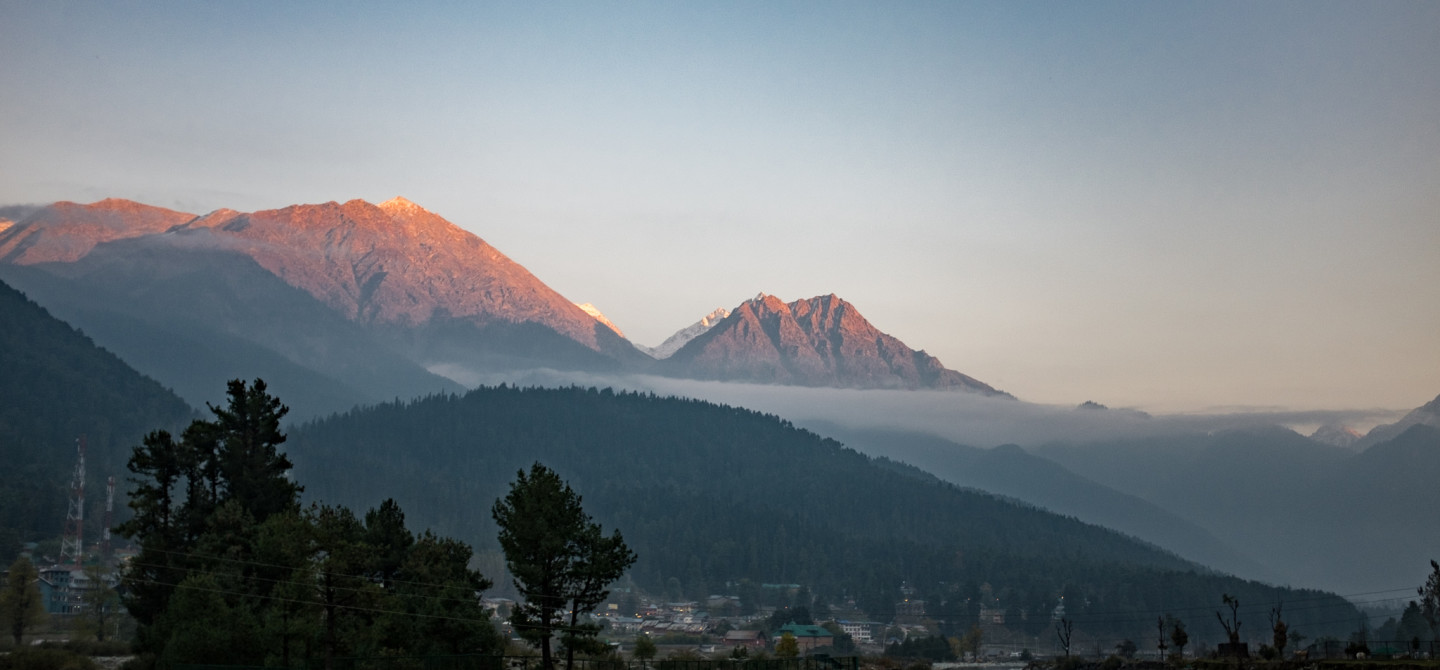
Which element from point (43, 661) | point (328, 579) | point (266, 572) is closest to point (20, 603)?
point (43, 661)

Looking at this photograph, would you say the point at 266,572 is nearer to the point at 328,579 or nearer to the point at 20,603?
the point at 328,579

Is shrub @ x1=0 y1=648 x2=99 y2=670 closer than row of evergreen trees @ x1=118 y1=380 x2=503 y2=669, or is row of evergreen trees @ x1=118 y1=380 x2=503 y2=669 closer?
row of evergreen trees @ x1=118 y1=380 x2=503 y2=669

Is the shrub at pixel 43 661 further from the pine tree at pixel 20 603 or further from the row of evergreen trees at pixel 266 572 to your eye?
the pine tree at pixel 20 603

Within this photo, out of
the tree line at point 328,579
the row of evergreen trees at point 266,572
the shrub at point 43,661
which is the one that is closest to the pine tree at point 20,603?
the row of evergreen trees at point 266,572

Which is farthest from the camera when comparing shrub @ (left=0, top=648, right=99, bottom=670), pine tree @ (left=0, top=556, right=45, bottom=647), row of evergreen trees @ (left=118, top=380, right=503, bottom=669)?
pine tree @ (left=0, top=556, right=45, bottom=647)

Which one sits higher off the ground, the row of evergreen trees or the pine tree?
the row of evergreen trees

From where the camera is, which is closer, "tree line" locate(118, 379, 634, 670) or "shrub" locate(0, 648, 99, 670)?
"tree line" locate(118, 379, 634, 670)

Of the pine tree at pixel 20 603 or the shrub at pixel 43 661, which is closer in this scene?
the shrub at pixel 43 661

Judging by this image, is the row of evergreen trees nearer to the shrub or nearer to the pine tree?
the shrub

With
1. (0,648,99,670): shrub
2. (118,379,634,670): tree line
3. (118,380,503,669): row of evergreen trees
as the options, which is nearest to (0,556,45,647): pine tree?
(118,380,503,669): row of evergreen trees

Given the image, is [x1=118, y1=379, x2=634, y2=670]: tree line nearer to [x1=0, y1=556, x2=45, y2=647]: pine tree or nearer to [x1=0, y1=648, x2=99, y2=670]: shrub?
[x1=0, y1=648, x2=99, y2=670]: shrub

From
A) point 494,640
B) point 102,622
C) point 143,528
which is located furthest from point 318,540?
point 102,622

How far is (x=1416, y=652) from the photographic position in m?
118

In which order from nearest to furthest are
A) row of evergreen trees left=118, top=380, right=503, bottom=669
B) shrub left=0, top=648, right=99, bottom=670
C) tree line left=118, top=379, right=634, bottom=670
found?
row of evergreen trees left=118, top=380, right=503, bottom=669 → tree line left=118, top=379, right=634, bottom=670 → shrub left=0, top=648, right=99, bottom=670
